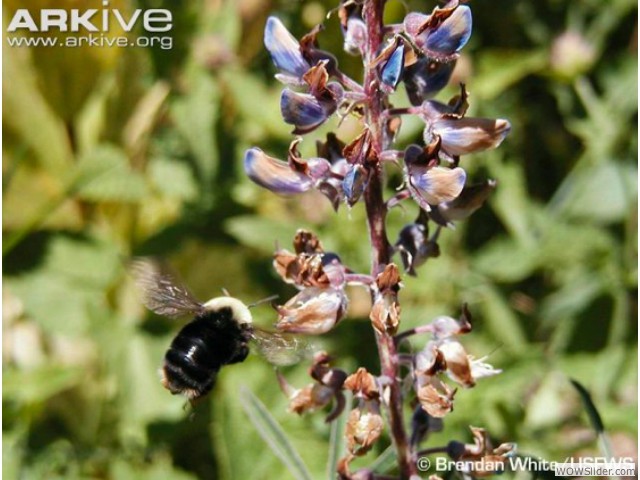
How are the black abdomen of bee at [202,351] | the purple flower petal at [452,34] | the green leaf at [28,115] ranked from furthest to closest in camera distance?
the green leaf at [28,115], the black abdomen of bee at [202,351], the purple flower petal at [452,34]

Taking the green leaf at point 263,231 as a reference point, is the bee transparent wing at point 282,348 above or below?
above

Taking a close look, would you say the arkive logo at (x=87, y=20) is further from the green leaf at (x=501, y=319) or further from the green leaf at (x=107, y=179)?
the green leaf at (x=501, y=319)

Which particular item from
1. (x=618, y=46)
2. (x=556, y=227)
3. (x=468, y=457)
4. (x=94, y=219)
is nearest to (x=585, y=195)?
(x=556, y=227)

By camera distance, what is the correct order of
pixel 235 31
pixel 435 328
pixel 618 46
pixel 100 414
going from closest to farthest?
pixel 435 328 < pixel 100 414 < pixel 235 31 < pixel 618 46

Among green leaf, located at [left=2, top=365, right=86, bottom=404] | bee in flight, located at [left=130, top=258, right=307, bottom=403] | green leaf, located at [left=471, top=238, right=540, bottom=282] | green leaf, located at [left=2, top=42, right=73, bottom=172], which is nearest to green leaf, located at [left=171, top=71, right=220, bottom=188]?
green leaf, located at [left=2, top=42, right=73, bottom=172]

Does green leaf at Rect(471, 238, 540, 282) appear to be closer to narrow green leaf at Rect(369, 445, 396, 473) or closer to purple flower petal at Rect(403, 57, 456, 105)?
narrow green leaf at Rect(369, 445, 396, 473)

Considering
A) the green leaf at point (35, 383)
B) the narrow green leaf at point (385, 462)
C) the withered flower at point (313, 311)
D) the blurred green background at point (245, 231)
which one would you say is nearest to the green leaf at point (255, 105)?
the blurred green background at point (245, 231)

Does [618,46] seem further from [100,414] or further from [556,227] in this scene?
[100,414]
